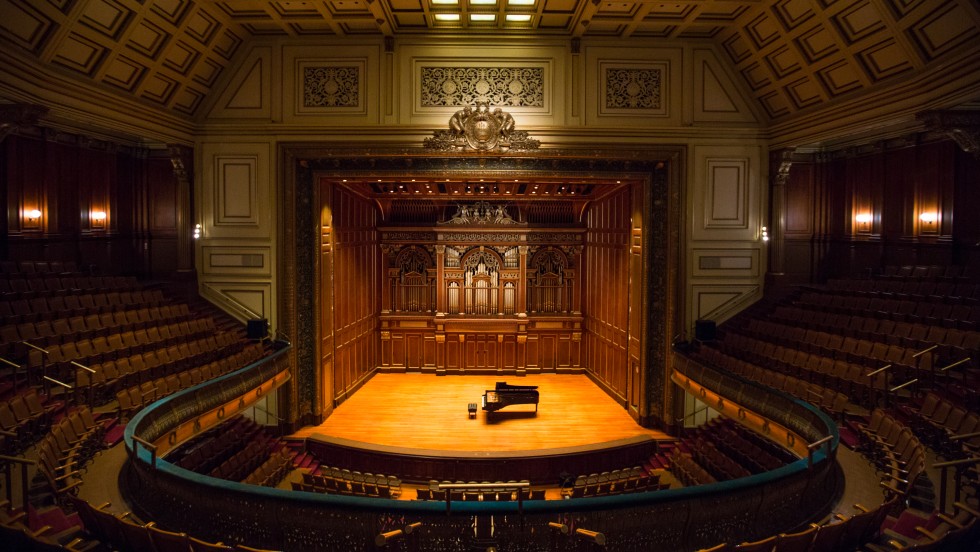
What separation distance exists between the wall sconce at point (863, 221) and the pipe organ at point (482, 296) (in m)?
6.85

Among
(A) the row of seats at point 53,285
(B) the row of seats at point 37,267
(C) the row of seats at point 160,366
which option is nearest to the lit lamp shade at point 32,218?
(B) the row of seats at point 37,267

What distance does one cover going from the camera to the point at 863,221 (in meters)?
12.9

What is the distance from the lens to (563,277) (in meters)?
16.9

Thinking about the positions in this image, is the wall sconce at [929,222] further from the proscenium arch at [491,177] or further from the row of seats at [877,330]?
the proscenium arch at [491,177]

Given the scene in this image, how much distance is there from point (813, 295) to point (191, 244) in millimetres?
12845

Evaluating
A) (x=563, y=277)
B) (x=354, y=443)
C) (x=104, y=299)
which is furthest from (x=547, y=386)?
(x=104, y=299)

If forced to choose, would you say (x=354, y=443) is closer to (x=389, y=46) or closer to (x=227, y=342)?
(x=227, y=342)

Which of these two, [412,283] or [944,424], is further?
[412,283]

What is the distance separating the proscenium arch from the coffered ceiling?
2.16 m

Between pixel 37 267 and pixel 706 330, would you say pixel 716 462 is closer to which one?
pixel 706 330

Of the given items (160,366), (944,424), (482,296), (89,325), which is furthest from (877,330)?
(89,325)

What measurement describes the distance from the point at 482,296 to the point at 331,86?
7.58 metres

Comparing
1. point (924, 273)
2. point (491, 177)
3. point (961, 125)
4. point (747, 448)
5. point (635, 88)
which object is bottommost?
point (747, 448)

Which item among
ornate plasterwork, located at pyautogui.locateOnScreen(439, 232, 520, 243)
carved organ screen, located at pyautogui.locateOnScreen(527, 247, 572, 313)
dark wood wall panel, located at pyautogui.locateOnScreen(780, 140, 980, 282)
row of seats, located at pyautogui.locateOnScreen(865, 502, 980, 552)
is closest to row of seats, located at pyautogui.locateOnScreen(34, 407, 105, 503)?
row of seats, located at pyautogui.locateOnScreen(865, 502, 980, 552)
